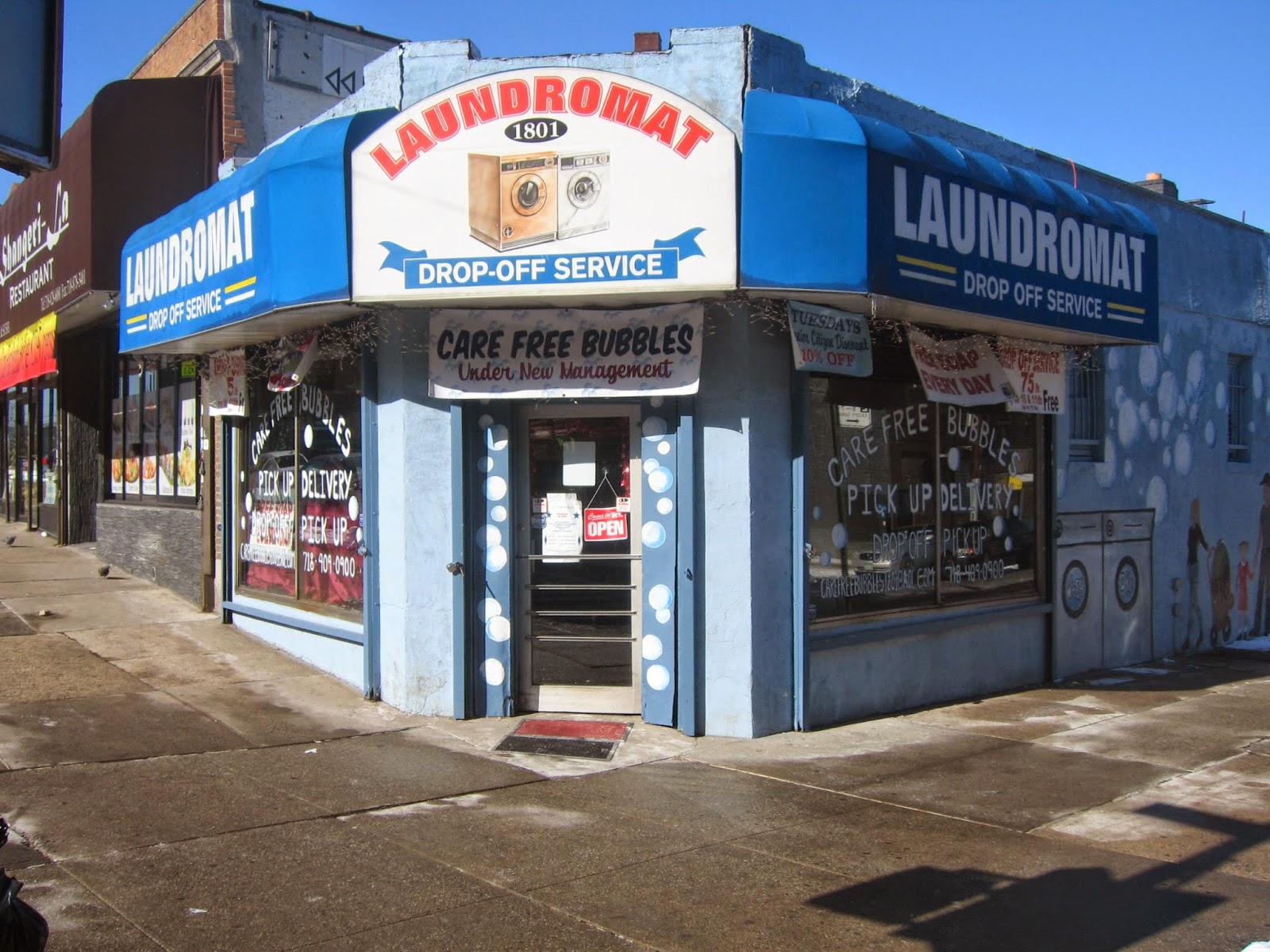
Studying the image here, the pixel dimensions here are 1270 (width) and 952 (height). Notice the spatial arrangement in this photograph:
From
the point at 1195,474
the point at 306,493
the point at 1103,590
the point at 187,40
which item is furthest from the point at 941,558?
the point at 187,40

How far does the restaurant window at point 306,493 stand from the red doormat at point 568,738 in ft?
6.91

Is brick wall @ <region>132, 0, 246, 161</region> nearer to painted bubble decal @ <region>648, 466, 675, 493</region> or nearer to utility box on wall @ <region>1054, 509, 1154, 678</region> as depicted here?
painted bubble decal @ <region>648, 466, 675, 493</region>

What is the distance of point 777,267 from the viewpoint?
7.56 meters

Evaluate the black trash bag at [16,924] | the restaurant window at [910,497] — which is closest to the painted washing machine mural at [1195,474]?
the restaurant window at [910,497]

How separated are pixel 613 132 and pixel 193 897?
17.3 ft

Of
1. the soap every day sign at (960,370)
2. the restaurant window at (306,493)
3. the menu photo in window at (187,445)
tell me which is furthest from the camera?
the menu photo in window at (187,445)

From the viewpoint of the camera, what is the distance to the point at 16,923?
341 centimetres

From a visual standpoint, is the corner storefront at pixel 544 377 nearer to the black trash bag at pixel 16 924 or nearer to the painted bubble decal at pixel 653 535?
the painted bubble decal at pixel 653 535

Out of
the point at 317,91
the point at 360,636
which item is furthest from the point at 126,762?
the point at 317,91

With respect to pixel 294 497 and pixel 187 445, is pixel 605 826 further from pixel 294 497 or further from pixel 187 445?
pixel 187 445

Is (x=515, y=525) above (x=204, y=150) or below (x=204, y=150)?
below

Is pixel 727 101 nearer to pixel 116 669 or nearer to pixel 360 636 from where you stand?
pixel 360 636

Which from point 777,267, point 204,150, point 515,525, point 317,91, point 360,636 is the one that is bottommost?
point 360,636

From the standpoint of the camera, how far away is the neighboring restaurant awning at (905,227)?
7.59 metres
